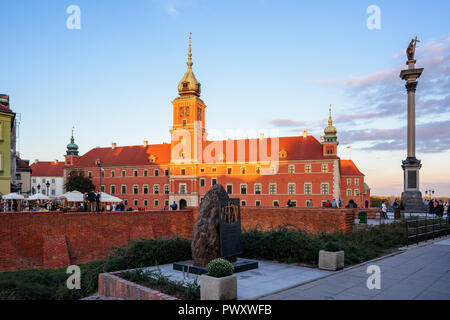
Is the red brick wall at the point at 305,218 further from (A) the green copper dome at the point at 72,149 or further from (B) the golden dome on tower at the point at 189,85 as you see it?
(A) the green copper dome at the point at 72,149

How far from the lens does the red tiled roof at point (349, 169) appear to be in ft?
242

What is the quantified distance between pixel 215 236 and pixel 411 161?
96.2ft

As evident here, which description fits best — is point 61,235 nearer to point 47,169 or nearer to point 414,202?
point 414,202

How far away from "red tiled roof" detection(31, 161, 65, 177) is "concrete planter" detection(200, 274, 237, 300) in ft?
307

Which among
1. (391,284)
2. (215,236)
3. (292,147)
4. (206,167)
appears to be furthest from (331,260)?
(206,167)

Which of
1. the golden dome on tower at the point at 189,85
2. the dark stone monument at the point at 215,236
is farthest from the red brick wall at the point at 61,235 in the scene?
the golden dome on tower at the point at 189,85

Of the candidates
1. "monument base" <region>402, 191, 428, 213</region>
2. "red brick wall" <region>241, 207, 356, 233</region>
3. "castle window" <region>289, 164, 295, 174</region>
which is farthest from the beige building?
"monument base" <region>402, 191, 428, 213</region>

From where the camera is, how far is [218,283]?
716 centimetres

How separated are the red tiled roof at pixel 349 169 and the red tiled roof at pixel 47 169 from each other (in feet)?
238

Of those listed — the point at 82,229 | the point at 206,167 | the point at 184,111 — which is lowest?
the point at 82,229

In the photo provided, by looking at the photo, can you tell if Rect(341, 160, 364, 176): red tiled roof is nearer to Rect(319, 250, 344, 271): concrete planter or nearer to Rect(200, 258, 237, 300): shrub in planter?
Rect(319, 250, 344, 271): concrete planter

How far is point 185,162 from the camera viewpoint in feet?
199

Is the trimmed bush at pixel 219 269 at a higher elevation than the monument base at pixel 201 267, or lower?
higher

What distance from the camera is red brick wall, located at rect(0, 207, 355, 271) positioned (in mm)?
19922
